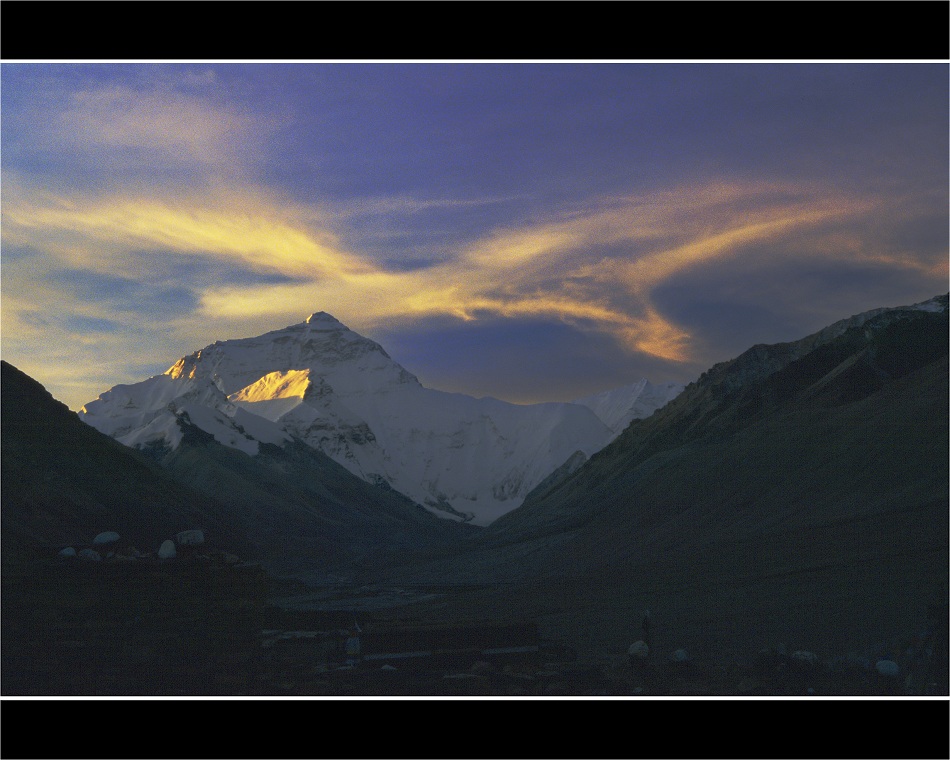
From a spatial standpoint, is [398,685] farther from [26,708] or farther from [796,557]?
[796,557]

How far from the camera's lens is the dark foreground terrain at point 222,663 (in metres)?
25.9

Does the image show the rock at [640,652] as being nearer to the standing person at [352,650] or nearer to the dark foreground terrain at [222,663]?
the dark foreground terrain at [222,663]

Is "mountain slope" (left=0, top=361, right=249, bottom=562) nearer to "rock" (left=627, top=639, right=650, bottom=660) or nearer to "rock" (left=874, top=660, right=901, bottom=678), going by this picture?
"rock" (left=627, top=639, right=650, bottom=660)

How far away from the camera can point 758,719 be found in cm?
1655

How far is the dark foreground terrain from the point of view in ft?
84.8

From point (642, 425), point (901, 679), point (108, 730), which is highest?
point (642, 425)

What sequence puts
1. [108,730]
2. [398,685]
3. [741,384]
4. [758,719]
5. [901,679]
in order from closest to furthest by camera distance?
[108,730]
[758,719]
[901,679]
[398,685]
[741,384]

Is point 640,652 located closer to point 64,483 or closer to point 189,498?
point 64,483

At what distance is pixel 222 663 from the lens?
90.8ft

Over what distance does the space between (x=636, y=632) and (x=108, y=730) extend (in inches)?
1005

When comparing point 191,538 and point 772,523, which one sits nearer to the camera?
point 191,538


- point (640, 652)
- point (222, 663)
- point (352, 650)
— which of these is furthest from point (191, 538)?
point (640, 652)

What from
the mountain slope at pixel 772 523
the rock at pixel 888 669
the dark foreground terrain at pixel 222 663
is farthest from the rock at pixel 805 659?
the mountain slope at pixel 772 523

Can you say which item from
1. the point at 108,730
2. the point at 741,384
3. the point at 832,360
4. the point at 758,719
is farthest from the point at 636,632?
the point at 741,384
